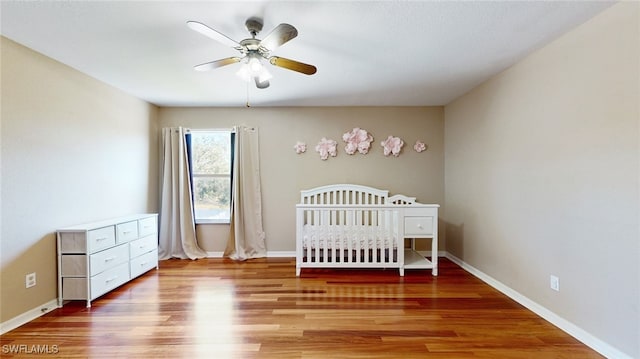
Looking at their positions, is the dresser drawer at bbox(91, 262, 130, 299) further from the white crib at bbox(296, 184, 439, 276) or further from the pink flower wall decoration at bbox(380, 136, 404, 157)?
the pink flower wall decoration at bbox(380, 136, 404, 157)

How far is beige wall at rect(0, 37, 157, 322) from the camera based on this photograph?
2.14 metres

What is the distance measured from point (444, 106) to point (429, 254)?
2207 millimetres

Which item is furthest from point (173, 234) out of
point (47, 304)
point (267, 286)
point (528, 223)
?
point (528, 223)

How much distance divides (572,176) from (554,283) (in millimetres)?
859

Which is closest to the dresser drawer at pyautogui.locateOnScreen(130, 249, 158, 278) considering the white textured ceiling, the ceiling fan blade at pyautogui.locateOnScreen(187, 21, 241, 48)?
the white textured ceiling

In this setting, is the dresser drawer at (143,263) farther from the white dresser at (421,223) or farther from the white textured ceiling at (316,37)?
the white dresser at (421,223)

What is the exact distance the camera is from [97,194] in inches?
118

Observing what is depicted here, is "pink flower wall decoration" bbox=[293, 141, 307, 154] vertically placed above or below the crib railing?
above

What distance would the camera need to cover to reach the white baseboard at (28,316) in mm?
2089

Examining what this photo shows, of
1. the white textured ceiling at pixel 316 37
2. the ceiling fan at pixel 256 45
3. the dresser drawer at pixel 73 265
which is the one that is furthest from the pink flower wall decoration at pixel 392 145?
the dresser drawer at pixel 73 265

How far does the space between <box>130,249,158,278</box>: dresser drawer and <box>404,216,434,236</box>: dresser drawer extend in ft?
10.2

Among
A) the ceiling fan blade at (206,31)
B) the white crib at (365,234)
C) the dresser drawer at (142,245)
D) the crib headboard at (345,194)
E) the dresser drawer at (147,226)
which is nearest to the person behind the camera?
the ceiling fan blade at (206,31)

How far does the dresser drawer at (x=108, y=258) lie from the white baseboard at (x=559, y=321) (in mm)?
3891

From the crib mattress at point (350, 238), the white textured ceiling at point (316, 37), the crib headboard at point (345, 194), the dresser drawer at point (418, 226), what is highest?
the white textured ceiling at point (316, 37)
